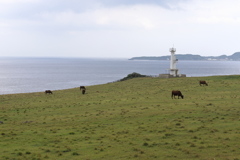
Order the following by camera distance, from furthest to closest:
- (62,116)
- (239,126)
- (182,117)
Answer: (62,116) → (182,117) → (239,126)

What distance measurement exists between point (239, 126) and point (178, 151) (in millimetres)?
7159

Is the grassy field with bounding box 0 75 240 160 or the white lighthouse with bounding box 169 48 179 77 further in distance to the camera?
the white lighthouse with bounding box 169 48 179 77

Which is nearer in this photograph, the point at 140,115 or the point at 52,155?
the point at 52,155

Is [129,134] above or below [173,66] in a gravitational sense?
below

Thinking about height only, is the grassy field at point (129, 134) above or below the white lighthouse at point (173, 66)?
below

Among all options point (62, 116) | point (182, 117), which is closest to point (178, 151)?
point (182, 117)

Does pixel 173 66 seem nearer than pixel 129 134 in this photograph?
No

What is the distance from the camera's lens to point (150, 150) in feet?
51.6

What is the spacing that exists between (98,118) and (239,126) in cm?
1186

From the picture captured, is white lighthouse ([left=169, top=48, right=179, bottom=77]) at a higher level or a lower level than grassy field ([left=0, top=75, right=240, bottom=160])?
higher

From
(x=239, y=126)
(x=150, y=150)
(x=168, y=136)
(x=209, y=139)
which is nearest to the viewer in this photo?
(x=150, y=150)

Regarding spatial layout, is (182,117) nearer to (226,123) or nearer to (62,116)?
(226,123)

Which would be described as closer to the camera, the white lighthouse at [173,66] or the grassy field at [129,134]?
the grassy field at [129,134]

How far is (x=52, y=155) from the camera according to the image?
1538 centimetres
